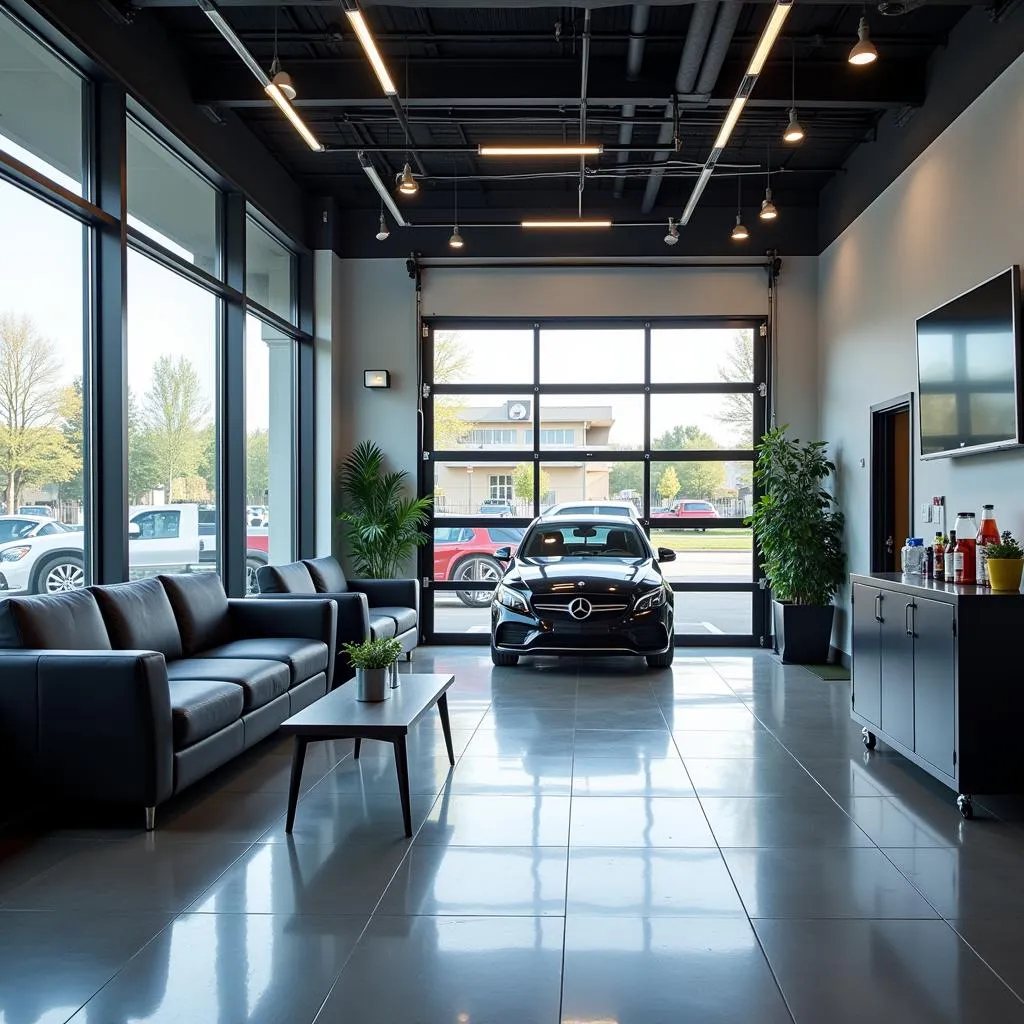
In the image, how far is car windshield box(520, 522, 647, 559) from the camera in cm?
808

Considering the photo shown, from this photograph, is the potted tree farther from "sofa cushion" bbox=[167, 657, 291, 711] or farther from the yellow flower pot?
"sofa cushion" bbox=[167, 657, 291, 711]

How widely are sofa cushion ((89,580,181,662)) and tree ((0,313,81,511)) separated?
624 millimetres

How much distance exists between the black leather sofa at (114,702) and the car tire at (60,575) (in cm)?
30

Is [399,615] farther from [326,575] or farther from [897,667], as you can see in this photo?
[897,667]

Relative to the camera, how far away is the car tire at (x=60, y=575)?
15.6ft

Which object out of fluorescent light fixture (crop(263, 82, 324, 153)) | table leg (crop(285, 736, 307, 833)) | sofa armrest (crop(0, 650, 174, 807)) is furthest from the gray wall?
sofa armrest (crop(0, 650, 174, 807))

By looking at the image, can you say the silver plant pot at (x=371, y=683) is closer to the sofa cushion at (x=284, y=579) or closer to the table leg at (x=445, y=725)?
the table leg at (x=445, y=725)

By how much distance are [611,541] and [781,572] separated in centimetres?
147

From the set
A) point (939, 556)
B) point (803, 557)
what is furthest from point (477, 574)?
point (939, 556)

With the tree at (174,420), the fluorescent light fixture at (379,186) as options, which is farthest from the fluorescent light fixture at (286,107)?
the tree at (174,420)

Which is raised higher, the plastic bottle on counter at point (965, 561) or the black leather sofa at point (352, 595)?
the plastic bottle on counter at point (965, 561)

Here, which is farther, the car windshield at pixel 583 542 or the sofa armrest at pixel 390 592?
the sofa armrest at pixel 390 592

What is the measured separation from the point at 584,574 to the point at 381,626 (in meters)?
1.57

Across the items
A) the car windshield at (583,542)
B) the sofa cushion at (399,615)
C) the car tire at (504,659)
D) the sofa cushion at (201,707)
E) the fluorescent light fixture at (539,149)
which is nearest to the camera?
the sofa cushion at (201,707)
